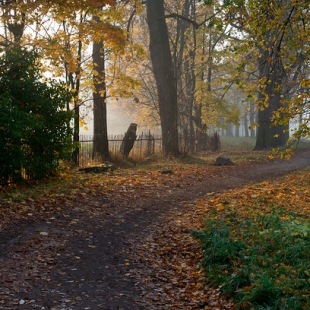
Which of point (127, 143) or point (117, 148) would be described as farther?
point (127, 143)

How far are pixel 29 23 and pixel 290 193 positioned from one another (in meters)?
10.2

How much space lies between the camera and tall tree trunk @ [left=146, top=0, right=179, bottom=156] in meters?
21.1

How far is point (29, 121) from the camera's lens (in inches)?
456

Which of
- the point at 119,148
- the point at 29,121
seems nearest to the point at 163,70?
the point at 119,148

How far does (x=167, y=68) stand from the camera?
2142cm

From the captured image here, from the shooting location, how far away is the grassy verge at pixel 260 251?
5512 mm

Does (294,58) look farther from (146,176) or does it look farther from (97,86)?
(97,86)

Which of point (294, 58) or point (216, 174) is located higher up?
point (294, 58)

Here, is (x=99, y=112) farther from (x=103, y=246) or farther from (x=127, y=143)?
(x=103, y=246)

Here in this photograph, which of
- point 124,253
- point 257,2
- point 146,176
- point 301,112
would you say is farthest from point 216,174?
point 124,253

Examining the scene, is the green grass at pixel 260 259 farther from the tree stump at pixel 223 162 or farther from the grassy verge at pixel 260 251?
the tree stump at pixel 223 162

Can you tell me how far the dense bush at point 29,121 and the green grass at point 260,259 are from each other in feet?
17.6

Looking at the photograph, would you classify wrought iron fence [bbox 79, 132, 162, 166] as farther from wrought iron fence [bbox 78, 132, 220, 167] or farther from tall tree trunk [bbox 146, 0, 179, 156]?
tall tree trunk [bbox 146, 0, 179, 156]

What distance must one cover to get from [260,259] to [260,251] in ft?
1.46
